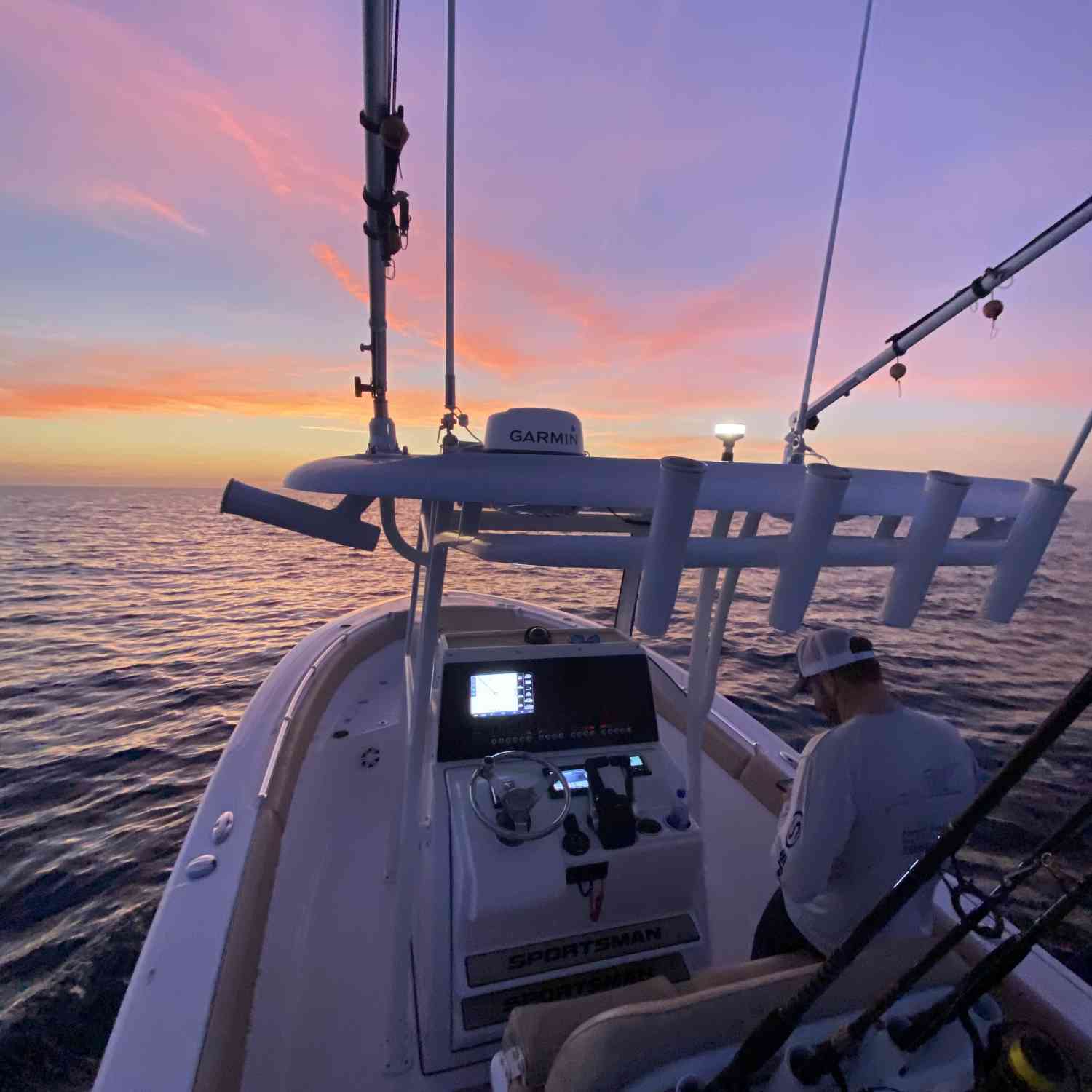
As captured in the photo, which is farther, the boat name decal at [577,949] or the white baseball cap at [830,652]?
the boat name decal at [577,949]

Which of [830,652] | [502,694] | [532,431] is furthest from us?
[502,694]

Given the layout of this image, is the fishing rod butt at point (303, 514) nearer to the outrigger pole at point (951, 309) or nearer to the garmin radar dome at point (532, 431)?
the garmin radar dome at point (532, 431)

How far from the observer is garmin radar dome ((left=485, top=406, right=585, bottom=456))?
71.0 inches

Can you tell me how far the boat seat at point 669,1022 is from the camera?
1.09 m

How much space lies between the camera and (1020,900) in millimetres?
4316

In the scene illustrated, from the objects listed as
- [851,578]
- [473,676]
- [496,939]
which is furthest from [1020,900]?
[851,578]

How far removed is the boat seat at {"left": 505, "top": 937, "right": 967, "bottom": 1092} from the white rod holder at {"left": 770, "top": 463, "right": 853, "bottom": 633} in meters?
0.78

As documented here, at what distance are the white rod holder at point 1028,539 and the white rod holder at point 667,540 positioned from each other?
68 cm

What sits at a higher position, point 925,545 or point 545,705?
point 925,545

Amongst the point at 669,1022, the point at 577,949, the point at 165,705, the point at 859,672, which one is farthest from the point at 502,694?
the point at 165,705

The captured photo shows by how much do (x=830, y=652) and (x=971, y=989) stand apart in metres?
1.10

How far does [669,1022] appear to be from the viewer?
1.14 meters

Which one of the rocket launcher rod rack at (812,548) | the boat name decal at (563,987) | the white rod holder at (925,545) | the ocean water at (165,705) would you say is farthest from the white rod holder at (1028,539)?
the boat name decal at (563,987)

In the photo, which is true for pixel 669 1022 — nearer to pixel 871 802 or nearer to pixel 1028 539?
pixel 871 802
